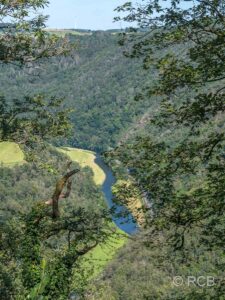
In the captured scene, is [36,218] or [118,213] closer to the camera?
[118,213]

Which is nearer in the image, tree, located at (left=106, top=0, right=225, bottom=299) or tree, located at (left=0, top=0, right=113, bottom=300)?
tree, located at (left=106, top=0, right=225, bottom=299)

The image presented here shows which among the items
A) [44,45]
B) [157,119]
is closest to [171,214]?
[157,119]

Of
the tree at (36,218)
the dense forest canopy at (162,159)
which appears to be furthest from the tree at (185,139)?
the tree at (36,218)

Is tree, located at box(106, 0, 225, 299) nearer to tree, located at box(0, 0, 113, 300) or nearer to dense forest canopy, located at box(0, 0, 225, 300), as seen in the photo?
dense forest canopy, located at box(0, 0, 225, 300)

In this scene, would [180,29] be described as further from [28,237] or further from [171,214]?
[28,237]

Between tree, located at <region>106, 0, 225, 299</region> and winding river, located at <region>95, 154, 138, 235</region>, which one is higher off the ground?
tree, located at <region>106, 0, 225, 299</region>

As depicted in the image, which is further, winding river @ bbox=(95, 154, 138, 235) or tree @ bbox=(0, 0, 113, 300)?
tree @ bbox=(0, 0, 113, 300)

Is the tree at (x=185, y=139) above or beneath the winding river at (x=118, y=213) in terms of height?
above

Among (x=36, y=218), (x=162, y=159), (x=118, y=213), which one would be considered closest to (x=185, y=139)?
(x=162, y=159)

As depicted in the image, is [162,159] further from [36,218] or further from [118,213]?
[36,218]

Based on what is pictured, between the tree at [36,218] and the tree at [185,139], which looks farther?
the tree at [36,218]

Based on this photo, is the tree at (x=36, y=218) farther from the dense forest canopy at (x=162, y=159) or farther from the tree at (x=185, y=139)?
the tree at (x=185, y=139)

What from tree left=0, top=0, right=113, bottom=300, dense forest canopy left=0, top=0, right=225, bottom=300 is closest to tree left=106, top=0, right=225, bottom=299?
dense forest canopy left=0, top=0, right=225, bottom=300
